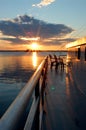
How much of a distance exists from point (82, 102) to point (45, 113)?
1908 mm

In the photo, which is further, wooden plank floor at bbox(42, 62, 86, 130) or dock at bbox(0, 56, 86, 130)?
wooden plank floor at bbox(42, 62, 86, 130)

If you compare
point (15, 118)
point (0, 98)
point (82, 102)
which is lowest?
point (0, 98)

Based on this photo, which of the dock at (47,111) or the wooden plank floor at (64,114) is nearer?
the dock at (47,111)

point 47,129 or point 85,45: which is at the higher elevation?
point 85,45

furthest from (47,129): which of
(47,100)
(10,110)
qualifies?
(10,110)

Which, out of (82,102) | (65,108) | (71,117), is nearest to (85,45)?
(82,102)

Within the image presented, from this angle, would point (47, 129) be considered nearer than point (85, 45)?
Yes

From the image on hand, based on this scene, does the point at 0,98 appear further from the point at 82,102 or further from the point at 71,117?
the point at 71,117

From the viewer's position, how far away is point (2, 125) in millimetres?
1070

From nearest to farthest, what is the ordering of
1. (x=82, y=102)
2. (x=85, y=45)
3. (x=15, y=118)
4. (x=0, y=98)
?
1. (x=15, y=118)
2. (x=82, y=102)
3. (x=85, y=45)
4. (x=0, y=98)

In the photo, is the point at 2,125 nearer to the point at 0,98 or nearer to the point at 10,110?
the point at 10,110

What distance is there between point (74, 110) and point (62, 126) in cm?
145

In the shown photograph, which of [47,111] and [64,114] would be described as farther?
[47,111]

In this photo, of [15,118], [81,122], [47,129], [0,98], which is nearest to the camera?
[15,118]
